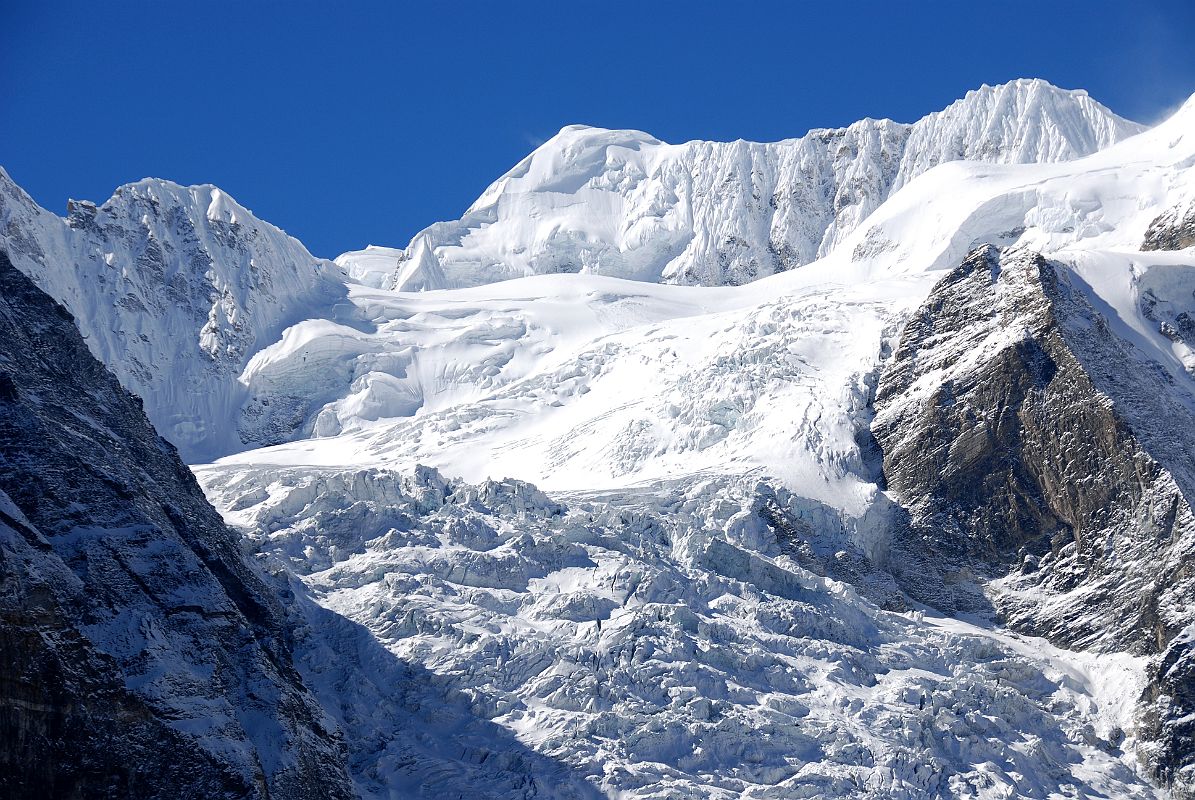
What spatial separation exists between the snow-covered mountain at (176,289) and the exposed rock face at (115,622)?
7849 centimetres

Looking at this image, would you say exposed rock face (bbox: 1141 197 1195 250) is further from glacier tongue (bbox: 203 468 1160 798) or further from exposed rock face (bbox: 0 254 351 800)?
exposed rock face (bbox: 0 254 351 800)

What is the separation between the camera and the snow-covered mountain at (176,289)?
544 ft

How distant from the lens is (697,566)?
102375mm

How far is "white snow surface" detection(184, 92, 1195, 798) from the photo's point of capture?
284 ft

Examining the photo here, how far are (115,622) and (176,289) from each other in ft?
391

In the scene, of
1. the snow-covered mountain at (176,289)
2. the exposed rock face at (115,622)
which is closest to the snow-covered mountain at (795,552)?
the exposed rock face at (115,622)

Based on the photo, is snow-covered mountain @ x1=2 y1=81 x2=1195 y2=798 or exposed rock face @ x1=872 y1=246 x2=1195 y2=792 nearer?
snow-covered mountain @ x1=2 y1=81 x2=1195 y2=798

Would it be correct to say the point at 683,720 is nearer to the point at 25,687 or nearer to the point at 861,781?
the point at 861,781

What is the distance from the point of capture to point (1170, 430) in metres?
112

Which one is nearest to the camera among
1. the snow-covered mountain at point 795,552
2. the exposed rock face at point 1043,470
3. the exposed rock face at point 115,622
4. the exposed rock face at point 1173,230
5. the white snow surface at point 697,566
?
the exposed rock face at point 115,622

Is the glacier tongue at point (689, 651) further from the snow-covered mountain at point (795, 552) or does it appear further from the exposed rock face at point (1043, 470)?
the exposed rock face at point (1043, 470)

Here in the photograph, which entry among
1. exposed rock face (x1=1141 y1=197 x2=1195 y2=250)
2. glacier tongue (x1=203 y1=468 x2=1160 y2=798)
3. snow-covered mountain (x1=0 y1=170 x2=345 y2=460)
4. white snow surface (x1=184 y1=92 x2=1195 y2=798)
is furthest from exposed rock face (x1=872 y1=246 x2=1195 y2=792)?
snow-covered mountain (x1=0 y1=170 x2=345 y2=460)

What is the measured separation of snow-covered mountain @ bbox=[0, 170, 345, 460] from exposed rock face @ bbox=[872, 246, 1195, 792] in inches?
2818

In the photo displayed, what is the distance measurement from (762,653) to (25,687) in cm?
4639
